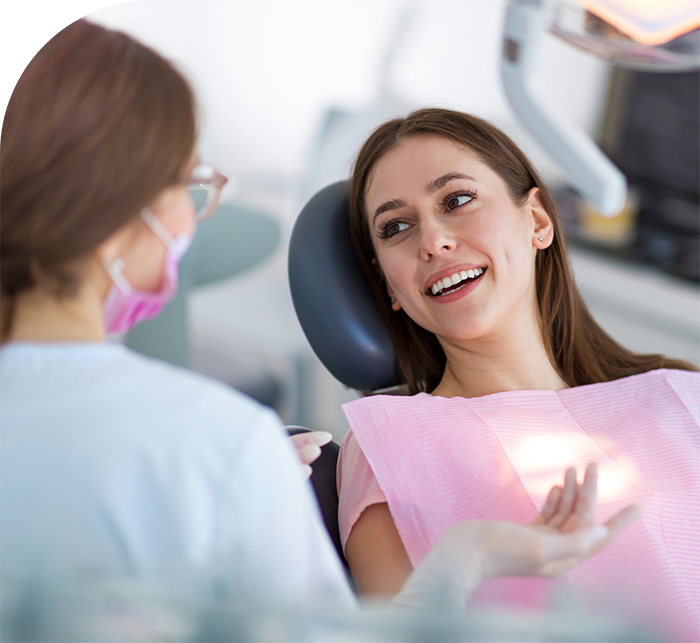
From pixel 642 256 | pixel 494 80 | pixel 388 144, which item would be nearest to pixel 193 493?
pixel 388 144

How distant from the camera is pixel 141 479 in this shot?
21.8 inches

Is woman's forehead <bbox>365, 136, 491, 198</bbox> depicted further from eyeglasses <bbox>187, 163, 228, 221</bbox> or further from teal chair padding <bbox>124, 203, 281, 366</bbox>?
teal chair padding <bbox>124, 203, 281, 366</bbox>

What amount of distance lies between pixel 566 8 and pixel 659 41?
0.14 m

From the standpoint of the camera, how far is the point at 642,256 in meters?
2.65

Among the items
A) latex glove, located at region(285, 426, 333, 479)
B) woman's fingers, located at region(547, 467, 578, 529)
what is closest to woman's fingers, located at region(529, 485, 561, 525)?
woman's fingers, located at region(547, 467, 578, 529)

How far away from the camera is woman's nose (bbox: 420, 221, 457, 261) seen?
45.9 inches

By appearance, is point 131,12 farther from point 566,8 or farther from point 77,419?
point 77,419

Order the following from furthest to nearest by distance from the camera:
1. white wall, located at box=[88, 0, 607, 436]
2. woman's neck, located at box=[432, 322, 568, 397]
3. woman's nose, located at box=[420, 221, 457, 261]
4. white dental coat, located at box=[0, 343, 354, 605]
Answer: white wall, located at box=[88, 0, 607, 436] < woman's neck, located at box=[432, 322, 568, 397] < woman's nose, located at box=[420, 221, 457, 261] < white dental coat, located at box=[0, 343, 354, 605]

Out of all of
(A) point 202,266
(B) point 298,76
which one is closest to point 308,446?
(A) point 202,266

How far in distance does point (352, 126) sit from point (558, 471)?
6.31ft

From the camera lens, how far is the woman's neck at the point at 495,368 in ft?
4.19

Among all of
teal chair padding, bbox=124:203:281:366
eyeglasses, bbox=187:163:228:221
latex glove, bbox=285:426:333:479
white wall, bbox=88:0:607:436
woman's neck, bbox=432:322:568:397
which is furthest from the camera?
white wall, bbox=88:0:607:436

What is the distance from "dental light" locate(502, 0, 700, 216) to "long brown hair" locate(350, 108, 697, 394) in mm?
179

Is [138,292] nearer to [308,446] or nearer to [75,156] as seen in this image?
[75,156]
